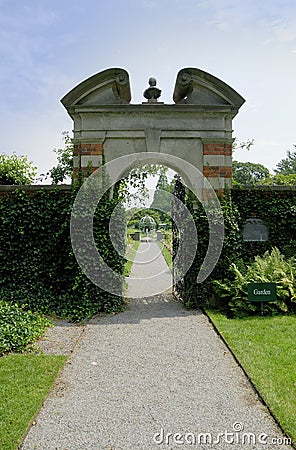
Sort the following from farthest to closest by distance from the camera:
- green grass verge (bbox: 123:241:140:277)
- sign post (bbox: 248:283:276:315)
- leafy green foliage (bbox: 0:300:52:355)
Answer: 1. green grass verge (bbox: 123:241:140:277)
2. sign post (bbox: 248:283:276:315)
3. leafy green foliage (bbox: 0:300:52:355)

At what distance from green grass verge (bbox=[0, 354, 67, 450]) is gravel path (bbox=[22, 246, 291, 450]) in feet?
0.32

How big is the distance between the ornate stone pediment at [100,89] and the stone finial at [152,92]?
43cm

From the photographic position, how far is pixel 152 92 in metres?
8.38

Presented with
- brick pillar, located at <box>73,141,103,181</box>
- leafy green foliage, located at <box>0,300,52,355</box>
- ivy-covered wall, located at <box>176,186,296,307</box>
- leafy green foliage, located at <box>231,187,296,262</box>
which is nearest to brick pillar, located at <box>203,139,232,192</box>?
ivy-covered wall, located at <box>176,186,296,307</box>

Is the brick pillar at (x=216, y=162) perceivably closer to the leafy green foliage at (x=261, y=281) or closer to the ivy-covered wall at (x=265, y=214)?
the ivy-covered wall at (x=265, y=214)

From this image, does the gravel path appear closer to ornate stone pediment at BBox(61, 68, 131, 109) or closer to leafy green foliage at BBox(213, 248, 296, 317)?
leafy green foliage at BBox(213, 248, 296, 317)

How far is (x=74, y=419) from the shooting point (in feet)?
11.8

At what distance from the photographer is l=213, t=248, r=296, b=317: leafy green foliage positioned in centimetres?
720

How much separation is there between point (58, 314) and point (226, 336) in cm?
326

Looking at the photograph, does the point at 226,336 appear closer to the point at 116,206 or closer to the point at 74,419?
the point at 74,419

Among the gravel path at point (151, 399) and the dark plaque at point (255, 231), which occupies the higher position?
the dark plaque at point (255, 231)

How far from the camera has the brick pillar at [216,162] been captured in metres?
8.24

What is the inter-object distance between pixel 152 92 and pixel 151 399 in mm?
6280

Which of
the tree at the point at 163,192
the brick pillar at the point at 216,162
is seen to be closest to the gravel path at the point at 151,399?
the brick pillar at the point at 216,162
